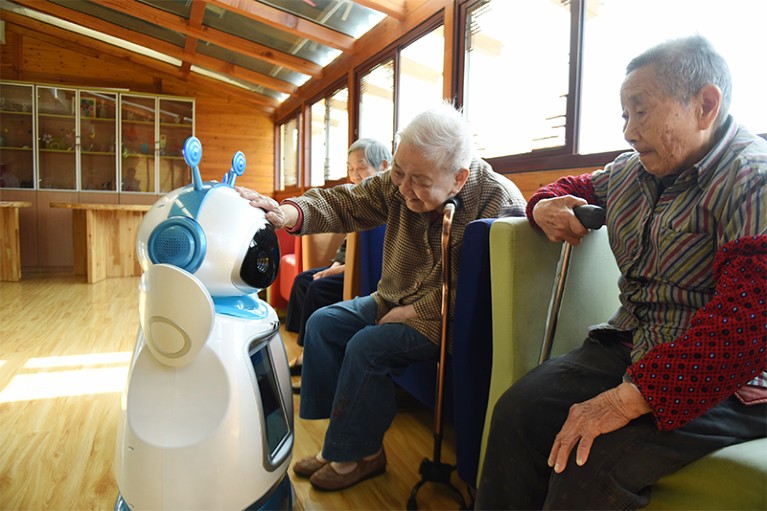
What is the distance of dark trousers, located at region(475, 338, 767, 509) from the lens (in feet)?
2.61

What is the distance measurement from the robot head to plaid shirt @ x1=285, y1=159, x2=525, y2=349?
366mm

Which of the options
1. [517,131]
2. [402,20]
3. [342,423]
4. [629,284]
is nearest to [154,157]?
[402,20]

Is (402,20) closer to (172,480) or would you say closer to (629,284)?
(629,284)

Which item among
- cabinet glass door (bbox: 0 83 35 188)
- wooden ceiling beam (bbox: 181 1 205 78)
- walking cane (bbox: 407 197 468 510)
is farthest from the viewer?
cabinet glass door (bbox: 0 83 35 188)

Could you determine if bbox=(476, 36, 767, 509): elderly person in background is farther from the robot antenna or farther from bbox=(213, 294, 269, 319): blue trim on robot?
the robot antenna

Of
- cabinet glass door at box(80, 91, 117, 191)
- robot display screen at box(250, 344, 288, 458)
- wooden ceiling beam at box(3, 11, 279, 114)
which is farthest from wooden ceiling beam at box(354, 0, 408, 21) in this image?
cabinet glass door at box(80, 91, 117, 191)

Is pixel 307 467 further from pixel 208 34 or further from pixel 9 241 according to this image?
pixel 9 241

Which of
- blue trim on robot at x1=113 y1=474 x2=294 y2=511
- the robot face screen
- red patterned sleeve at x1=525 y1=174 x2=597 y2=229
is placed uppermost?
red patterned sleeve at x1=525 y1=174 x2=597 y2=229

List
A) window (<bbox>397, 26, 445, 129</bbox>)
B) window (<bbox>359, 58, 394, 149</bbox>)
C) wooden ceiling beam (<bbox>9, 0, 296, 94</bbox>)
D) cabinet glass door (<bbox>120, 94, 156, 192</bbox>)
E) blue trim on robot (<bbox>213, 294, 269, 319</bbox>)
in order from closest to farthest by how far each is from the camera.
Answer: blue trim on robot (<bbox>213, 294, 269, 319</bbox>) → window (<bbox>397, 26, 445, 129</bbox>) → window (<bbox>359, 58, 394, 149</bbox>) → wooden ceiling beam (<bbox>9, 0, 296, 94</bbox>) → cabinet glass door (<bbox>120, 94, 156, 192</bbox>)

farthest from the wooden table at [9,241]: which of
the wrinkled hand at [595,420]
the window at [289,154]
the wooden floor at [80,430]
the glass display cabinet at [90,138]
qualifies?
the wrinkled hand at [595,420]

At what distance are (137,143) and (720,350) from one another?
24.4 ft

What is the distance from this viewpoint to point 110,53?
6.93 m

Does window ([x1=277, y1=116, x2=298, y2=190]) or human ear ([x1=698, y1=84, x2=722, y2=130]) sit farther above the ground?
window ([x1=277, y1=116, x2=298, y2=190])

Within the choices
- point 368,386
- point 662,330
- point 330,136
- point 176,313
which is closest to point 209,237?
point 176,313
